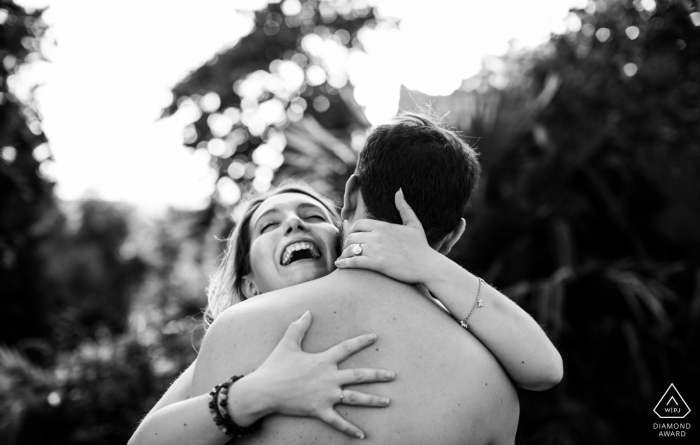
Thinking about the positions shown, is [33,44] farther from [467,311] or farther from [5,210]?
[467,311]

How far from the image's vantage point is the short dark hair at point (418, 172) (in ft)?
6.47

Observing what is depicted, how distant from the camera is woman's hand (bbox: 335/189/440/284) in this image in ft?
6.46

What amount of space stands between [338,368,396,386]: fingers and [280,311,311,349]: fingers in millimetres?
167

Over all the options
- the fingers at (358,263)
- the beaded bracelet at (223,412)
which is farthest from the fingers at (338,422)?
the fingers at (358,263)

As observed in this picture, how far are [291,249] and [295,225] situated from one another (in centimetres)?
12

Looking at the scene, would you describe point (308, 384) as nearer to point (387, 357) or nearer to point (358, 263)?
point (387, 357)

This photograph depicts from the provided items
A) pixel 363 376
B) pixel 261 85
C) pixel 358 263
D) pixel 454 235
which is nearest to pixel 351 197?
pixel 358 263

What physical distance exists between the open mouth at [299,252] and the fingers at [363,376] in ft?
3.02

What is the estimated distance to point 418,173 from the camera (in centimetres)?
197

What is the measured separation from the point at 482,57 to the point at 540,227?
5.47 meters

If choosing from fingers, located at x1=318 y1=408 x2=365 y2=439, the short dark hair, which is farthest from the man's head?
fingers, located at x1=318 y1=408 x2=365 y2=439

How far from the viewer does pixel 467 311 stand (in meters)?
2.04

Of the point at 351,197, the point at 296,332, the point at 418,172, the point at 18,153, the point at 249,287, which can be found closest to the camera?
the point at 296,332

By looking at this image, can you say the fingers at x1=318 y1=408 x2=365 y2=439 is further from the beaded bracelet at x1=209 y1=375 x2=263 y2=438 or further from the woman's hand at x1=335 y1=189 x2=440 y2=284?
the woman's hand at x1=335 y1=189 x2=440 y2=284
